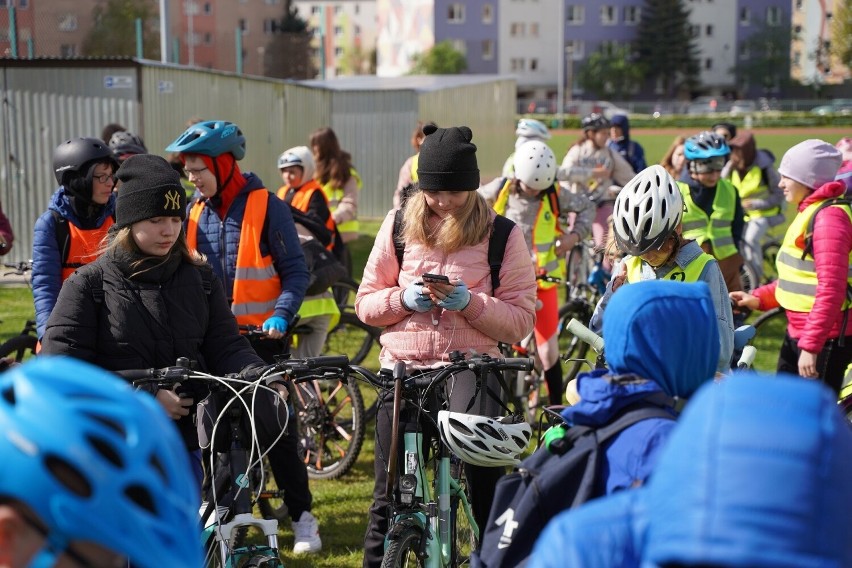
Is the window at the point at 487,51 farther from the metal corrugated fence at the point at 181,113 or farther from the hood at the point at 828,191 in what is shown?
the hood at the point at 828,191

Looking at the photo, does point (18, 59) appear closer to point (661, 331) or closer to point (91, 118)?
point (91, 118)

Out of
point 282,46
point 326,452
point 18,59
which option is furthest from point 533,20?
point 326,452

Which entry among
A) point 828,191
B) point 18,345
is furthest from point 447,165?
point 18,345

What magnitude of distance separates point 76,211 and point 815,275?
13.1 ft

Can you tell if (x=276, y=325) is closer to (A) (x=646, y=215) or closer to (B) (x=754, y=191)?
(A) (x=646, y=215)

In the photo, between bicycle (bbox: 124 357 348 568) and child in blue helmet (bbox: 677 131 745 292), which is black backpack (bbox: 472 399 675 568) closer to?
bicycle (bbox: 124 357 348 568)

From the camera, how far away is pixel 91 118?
1686 centimetres

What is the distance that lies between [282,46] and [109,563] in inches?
1395

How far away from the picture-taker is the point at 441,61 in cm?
9325

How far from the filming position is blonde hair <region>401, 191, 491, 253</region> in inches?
195

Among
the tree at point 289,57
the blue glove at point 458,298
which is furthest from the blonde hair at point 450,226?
the tree at point 289,57

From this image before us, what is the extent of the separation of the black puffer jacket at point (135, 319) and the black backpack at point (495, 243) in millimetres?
896

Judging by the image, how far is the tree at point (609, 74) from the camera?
96.9 meters

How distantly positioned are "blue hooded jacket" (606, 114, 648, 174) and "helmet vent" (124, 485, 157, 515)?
40.6 feet
